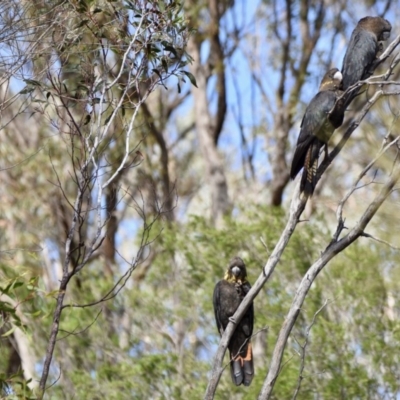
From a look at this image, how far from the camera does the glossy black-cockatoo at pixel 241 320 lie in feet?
21.8

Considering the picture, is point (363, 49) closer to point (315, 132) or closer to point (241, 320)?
point (315, 132)

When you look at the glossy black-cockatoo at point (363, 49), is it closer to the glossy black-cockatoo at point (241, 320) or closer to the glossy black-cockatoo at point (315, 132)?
the glossy black-cockatoo at point (315, 132)

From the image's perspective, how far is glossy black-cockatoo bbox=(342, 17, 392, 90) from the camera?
607 cm

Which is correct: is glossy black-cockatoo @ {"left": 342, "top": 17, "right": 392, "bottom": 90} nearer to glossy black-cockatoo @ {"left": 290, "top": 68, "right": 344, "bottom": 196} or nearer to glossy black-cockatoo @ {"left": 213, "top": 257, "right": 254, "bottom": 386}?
glossy black-cockatoo @ {"left": 290, "top": 68, "right": 344, "bottom": 196}

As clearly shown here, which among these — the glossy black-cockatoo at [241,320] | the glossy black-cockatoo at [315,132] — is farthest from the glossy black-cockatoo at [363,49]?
the glossy black-cockatoo at [241,320]

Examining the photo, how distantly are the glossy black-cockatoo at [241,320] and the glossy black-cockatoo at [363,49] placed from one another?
1.61 meters

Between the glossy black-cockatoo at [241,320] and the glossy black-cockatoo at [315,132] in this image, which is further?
the glossy black-cockatoo at [241,320]

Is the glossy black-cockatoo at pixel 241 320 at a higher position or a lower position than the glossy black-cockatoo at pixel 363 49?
lower

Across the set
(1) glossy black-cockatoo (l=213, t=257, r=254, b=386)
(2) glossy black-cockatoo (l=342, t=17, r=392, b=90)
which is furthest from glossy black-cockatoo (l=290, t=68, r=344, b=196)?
(1) glossy black-cockatoo (l=213, t=257, r=254, b=386)

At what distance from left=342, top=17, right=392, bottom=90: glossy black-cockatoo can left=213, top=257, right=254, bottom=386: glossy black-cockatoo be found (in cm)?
161

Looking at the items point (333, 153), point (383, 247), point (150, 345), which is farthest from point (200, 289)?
point (333, 153)

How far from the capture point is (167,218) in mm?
12297

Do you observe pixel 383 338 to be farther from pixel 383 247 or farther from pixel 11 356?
pixel 11 356

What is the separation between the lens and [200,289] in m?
10.7
